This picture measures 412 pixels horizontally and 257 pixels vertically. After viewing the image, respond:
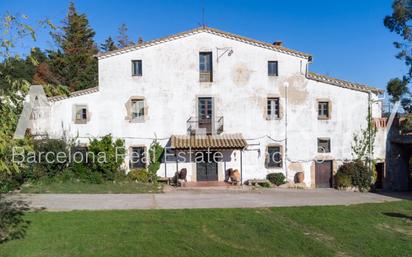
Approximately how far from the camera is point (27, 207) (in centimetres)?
1675

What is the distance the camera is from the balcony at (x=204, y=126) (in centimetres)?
2691

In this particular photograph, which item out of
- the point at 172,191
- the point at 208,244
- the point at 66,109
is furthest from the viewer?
the point at 66,109

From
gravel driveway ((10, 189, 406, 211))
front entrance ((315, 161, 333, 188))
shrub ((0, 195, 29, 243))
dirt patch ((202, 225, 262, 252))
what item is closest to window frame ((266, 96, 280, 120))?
front entrance ((315, 161, 333, 188))

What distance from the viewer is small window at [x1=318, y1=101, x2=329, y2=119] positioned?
27.5 m

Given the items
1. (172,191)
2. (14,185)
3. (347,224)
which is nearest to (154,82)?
(172,191)

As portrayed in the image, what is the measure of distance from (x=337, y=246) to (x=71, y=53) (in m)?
47.8

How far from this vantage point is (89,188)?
75.2 ft

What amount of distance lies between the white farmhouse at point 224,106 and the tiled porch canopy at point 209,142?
0.12 metres

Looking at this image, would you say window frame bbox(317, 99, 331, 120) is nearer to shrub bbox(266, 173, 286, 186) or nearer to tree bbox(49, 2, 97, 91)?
shrub bbox(266, 173, 286, 186)

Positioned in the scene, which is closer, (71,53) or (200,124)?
(200,124)

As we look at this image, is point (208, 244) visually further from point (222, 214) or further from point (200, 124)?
point (200, 124)

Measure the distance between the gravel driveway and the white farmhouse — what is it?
3.54 meters

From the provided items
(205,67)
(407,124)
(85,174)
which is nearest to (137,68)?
(205,67)

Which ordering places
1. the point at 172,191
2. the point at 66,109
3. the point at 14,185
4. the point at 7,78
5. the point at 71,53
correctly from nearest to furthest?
1. the point at 7,78
2. the point at 14,185
3. the point at 172,191
4. the point at 66,109
5. the point at 71,53
